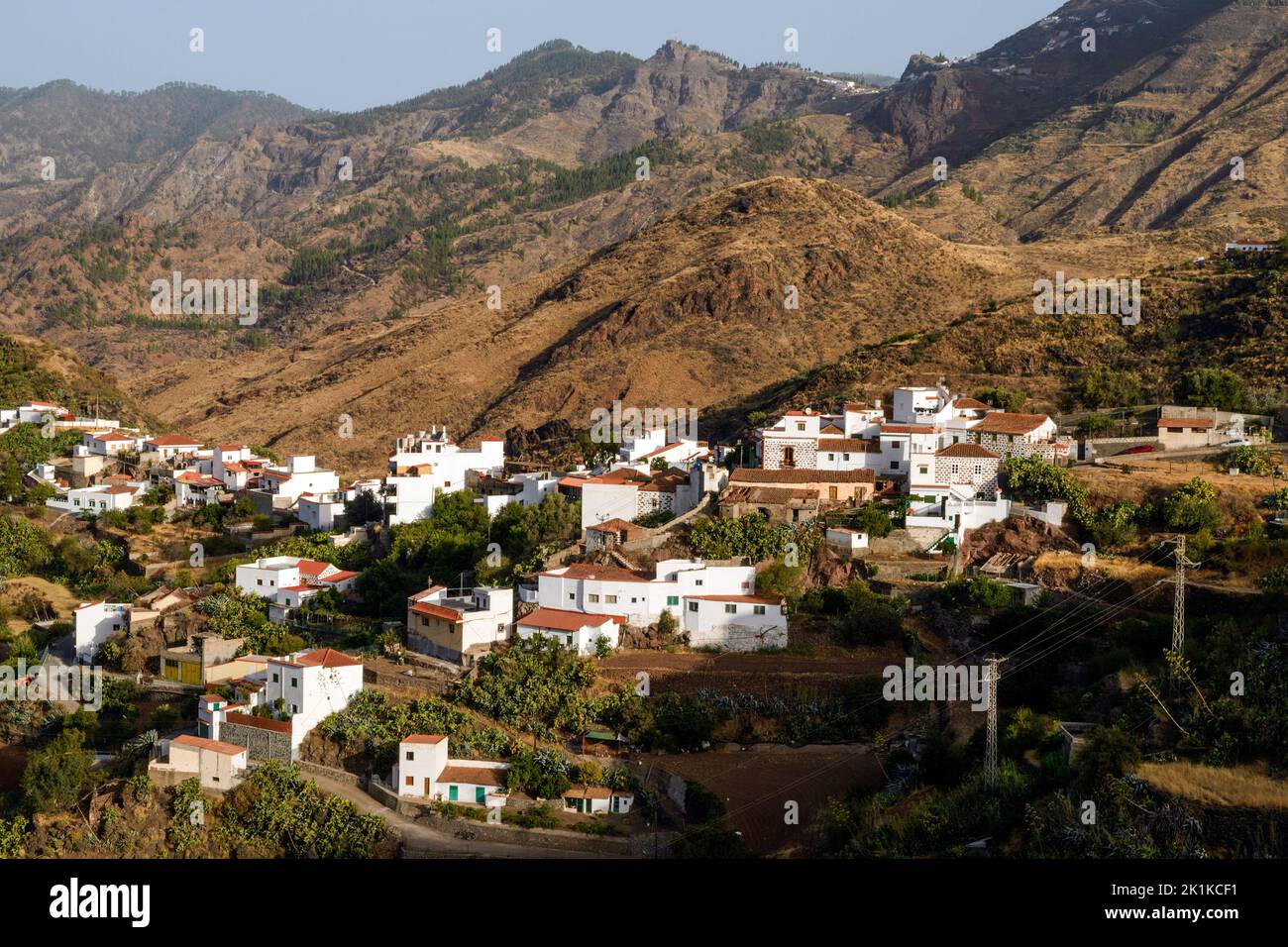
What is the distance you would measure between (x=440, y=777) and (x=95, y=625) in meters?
14.2

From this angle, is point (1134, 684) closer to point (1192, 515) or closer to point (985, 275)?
point (1192, 515)

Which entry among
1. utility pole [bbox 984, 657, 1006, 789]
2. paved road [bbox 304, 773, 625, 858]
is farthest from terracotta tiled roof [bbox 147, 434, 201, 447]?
utility pole [bbox 984, 657, 1006, 789]

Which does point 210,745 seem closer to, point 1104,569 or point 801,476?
point 801,476

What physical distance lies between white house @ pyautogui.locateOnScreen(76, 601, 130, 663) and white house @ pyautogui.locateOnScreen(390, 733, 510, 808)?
42.4 feet

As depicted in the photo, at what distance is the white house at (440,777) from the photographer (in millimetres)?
24797

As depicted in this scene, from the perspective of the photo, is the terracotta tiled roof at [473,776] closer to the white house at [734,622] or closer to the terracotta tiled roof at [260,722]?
the terracotta tiled roof at [260,722]

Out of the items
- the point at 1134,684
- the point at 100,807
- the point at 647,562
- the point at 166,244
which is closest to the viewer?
the point at 1134,684

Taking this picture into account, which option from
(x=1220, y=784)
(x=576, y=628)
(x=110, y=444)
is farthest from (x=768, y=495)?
(x=110, y=444)

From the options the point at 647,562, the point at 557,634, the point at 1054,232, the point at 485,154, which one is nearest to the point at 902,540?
the point at 647,562

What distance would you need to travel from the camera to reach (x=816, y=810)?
23656 millimetres

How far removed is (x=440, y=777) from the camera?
2503 centimetres

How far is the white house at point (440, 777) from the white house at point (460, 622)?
410 centimetres

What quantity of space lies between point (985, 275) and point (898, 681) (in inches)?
2080

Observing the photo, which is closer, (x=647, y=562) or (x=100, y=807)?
(x=100, y=807)
